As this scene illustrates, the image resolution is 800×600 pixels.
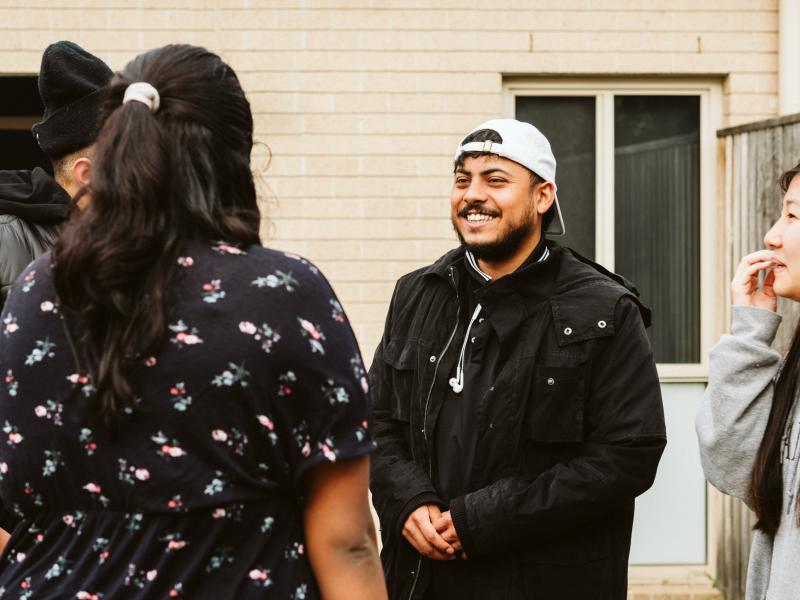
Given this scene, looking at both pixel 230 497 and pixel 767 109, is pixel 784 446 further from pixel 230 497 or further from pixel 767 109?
pixel 767 109

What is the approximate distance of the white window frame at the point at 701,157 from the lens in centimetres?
571

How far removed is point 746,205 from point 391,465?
3017 millimetres

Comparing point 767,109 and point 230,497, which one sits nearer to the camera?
point 230,497

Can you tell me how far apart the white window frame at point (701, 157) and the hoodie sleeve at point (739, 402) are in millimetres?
3047

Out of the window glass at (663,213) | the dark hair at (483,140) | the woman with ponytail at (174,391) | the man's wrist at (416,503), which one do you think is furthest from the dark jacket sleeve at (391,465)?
the window glass at (663,213)

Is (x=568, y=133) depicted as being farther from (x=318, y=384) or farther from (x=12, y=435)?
(x=12, y=435)

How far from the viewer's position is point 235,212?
1.86 meters

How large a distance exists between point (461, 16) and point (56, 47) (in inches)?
120

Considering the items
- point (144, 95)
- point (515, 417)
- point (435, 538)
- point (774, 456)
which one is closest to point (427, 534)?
point (435, 538)

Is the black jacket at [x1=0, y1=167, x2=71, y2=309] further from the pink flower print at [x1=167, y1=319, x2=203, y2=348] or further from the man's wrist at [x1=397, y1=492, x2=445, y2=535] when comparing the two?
the man's wrist at [x1=397, y1=492, x2=445, y2=535]

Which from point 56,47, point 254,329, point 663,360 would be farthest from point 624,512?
point 663,360

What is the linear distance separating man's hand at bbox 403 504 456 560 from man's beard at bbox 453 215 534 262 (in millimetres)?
768

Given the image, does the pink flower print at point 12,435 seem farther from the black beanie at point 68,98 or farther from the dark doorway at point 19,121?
the dark doorway at point 19,121

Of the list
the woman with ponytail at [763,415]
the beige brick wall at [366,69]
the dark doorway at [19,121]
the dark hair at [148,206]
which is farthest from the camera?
the dark doorway at [19,121]
